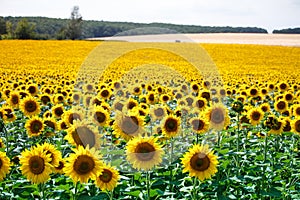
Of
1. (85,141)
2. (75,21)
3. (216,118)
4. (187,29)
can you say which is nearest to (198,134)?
(216,118)

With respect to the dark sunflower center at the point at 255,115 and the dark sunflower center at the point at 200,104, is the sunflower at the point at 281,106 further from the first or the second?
the dark sunflower center at the point at 255,115

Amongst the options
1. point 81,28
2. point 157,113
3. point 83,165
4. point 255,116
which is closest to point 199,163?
point 83,165

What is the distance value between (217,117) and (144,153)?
1.94 metres

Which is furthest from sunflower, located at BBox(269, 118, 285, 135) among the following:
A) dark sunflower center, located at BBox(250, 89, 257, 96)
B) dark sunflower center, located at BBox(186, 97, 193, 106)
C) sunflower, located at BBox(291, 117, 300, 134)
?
dark sunflower center, located at BBox(250, 89, 257, 96)

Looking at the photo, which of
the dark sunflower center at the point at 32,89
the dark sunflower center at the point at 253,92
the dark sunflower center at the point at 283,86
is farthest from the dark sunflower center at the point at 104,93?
the dark sunflower center at the point at 283,86

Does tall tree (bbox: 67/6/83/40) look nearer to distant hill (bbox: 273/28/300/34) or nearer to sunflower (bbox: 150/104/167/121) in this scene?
distant hill (bbox: 273/28/300/34)

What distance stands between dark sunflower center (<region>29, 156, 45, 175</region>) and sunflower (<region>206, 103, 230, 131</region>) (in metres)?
2.56

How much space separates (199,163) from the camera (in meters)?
3.96

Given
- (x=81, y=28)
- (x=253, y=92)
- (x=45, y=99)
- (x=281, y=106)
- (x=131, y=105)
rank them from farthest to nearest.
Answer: (x=81, y=28) < (x=253, y=92) < (x=45, y=99) < (x=281, y=106) < (x=131, y=105)

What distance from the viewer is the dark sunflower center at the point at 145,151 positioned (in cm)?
408

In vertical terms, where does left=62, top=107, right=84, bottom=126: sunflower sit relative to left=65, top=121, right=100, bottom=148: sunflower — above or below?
below

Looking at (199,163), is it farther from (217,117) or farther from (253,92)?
(253,92)

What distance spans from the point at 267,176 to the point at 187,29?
269 ft

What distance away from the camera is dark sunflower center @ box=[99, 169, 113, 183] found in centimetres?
381
